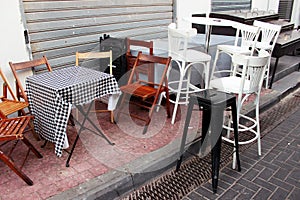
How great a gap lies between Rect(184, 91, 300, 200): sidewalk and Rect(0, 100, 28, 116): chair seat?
2.06 meters

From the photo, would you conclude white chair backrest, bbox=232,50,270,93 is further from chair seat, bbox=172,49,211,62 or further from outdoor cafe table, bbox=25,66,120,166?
outdoor cafe table, bbox=25,66,120,166

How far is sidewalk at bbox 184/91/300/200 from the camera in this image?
8.45 ft

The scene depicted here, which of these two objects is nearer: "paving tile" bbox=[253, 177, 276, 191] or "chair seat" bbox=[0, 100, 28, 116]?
"paving tile" bbox=[253, 177, 276, 191]

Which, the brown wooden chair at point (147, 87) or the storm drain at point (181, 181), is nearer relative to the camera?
the storm drain at point (181, 181)

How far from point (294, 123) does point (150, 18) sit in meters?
3.06

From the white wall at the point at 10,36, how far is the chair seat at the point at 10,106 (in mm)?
454

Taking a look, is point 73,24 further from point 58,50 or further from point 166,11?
point 166,11

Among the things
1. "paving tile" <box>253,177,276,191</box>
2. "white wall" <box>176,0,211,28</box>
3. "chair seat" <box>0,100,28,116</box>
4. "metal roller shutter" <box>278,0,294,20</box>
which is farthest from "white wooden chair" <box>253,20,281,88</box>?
"metal roller shutter" <box>278,0,294,20</box>

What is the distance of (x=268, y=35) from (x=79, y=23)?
10.8 ft

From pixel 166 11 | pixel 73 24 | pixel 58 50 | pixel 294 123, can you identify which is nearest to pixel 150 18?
pixel 166 11

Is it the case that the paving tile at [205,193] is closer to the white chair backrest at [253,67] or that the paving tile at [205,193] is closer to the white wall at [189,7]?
the white chair backrest at [253,67]

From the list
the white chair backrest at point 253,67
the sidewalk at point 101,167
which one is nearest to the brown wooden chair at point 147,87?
the sidewalk at point 101,167

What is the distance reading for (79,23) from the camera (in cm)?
408

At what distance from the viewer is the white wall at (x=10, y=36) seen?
10.6 feet
